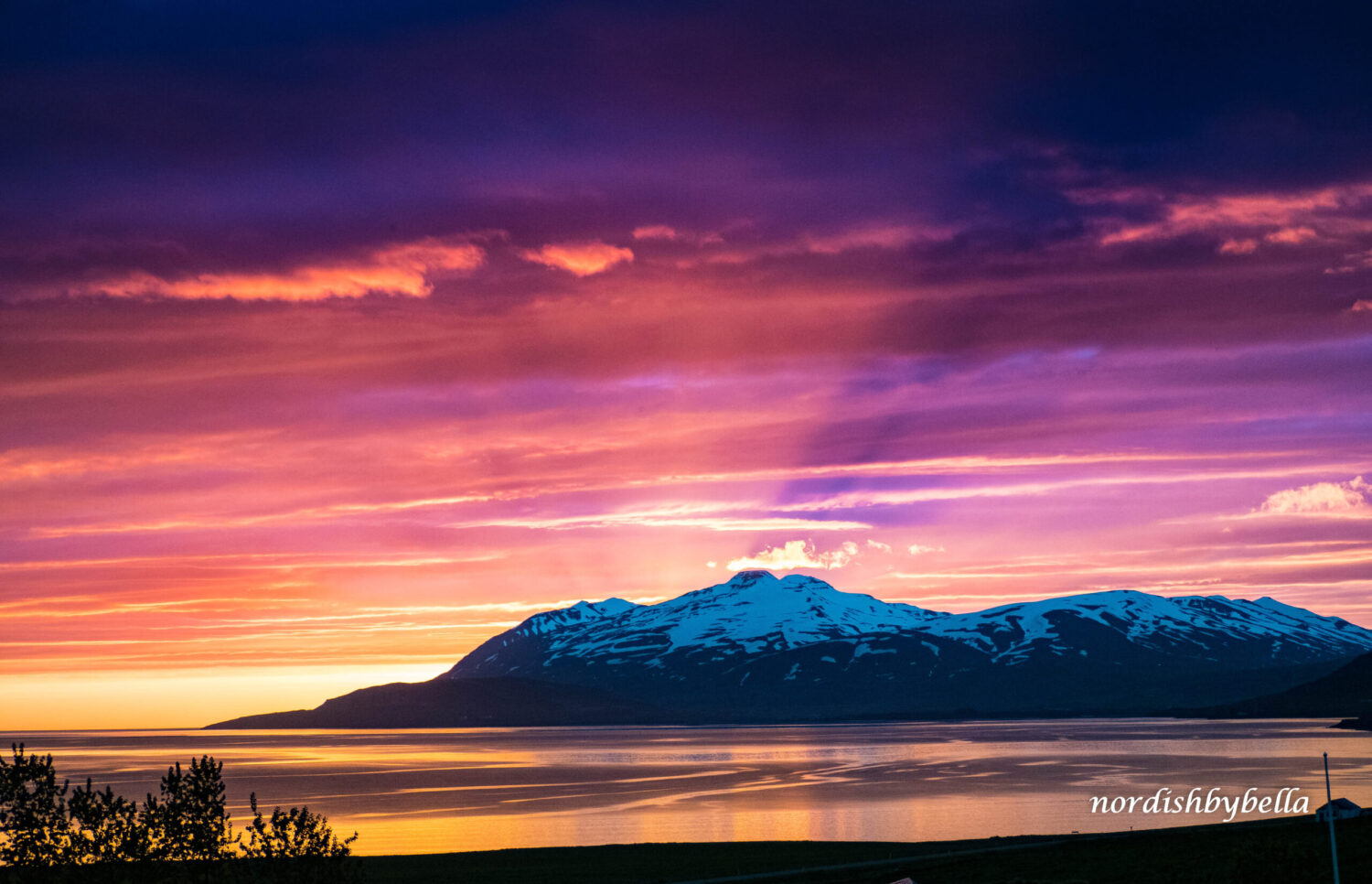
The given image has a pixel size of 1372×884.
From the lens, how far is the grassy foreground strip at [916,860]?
200 ft

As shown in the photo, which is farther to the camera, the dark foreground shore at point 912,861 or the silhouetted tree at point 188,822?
the dark foreground shore at point 912,861

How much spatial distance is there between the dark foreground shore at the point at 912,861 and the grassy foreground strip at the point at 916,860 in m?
0.09

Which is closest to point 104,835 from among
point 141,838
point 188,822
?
point 141,838

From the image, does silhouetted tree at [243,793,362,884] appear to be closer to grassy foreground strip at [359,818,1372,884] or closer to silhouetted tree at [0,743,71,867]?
silhouetted tree at [0,743,71,867]

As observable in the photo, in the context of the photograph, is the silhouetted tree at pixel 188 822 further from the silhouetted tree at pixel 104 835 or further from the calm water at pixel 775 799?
the calm water at pixel 775 799

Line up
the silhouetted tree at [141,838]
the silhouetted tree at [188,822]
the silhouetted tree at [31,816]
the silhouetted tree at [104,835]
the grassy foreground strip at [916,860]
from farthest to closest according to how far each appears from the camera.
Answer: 1. the grassy foreground strip at [916,860]
2. the silhouetted tree at [188,822]
3. the silhouetted tree at [104,835]
4. the silhouetted tree at [31,816]
5. the silhouetted tree at [141,838]

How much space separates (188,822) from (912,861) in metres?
44.4

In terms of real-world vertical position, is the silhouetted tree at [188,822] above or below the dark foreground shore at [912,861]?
above

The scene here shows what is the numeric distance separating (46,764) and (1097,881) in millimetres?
48419

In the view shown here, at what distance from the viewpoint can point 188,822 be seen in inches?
1725

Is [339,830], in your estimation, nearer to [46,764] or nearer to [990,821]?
[990,821]

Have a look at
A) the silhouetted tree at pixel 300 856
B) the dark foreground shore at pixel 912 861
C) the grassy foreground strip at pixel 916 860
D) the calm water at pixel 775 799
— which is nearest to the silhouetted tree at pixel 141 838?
the silhouetted tree at pixel 300 856

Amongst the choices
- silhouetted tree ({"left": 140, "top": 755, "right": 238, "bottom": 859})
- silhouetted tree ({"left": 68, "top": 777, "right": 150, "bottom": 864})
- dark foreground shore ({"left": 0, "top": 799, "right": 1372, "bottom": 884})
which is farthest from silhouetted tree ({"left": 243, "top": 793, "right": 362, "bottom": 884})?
dark foreground shore ({"left": 0, "top": 799, "right": 1372, "bottom": 884})

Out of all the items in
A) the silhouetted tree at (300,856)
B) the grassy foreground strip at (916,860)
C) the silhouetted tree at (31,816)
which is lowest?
the grassy foreground strip at (916,860)
